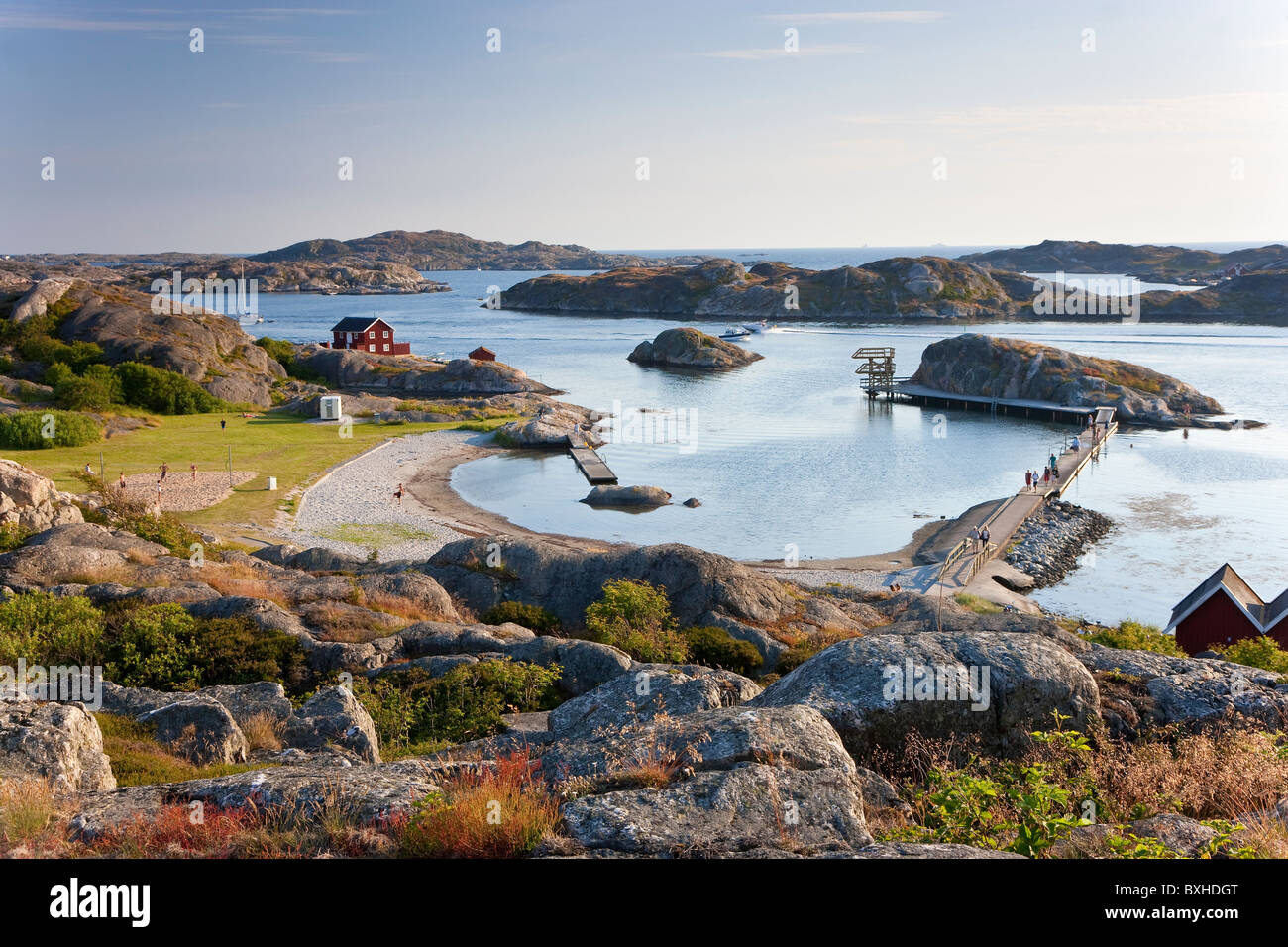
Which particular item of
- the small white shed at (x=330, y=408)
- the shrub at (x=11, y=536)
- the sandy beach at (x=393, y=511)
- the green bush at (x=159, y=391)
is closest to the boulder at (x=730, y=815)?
the shrub at (x=11, y=536)

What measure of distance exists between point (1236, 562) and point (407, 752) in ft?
131

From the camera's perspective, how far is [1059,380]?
82.6 meters

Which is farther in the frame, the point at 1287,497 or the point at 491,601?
the point at 1287,497

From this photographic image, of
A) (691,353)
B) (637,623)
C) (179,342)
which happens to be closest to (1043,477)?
(637,623)

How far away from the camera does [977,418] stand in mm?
81125

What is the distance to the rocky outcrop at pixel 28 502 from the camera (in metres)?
22.0

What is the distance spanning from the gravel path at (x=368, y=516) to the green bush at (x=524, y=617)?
14.2 metres

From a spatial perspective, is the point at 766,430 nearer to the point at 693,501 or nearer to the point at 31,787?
the point at 693,501

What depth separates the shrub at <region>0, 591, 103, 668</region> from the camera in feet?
44.4

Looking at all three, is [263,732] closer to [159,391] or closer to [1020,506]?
[1020,506]

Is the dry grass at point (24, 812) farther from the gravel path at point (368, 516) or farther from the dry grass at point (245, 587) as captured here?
the gravel path at point (368, 516)

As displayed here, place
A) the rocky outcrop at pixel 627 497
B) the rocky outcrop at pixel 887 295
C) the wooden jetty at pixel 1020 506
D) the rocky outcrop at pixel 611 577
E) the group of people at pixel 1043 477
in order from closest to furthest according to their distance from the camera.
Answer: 1. the rocky outcrop at pixel 611 577
2. the wooden jetty at pixel 1020 506
3. the rocky outcrop at pixel 627 497
4. the group of people at pixel 1043 477
5. the rocky outcrop at pixel 887 295

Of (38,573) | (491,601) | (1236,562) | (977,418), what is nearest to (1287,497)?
(1236,562)
